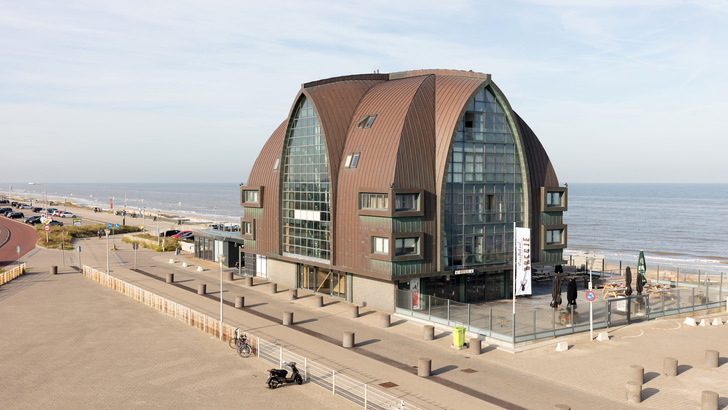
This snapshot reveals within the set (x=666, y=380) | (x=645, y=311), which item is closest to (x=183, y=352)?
(x=666, y=380)

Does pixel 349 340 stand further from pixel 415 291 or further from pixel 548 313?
pixel 548 313

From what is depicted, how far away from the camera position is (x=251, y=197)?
55.2m

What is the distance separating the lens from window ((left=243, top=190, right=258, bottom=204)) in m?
54.5

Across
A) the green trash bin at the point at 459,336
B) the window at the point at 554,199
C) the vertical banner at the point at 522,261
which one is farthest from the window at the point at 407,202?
the window at the point at 554,199

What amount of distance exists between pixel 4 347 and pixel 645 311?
39.5 m

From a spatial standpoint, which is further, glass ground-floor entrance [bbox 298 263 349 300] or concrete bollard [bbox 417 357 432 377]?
glass ground-floor entrance [bbox 298 263 349 300]

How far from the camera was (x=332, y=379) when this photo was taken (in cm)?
2644

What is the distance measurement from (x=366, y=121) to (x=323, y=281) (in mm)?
13693

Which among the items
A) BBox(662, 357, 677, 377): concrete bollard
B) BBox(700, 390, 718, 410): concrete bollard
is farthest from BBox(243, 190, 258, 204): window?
BBox(700, 390, 718, 410): concrete bollard

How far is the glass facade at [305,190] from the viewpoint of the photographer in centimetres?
4631

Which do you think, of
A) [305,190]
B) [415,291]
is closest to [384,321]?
[415,291]

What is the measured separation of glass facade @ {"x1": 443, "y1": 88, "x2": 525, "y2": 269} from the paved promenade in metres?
8.25

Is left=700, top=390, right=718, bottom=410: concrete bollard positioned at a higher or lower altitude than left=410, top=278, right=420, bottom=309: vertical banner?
lower

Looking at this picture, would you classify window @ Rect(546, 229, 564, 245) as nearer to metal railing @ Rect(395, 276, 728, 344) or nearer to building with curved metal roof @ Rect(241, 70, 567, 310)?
building with curved metal roof @ Rect(241, 70, 567, 310)
